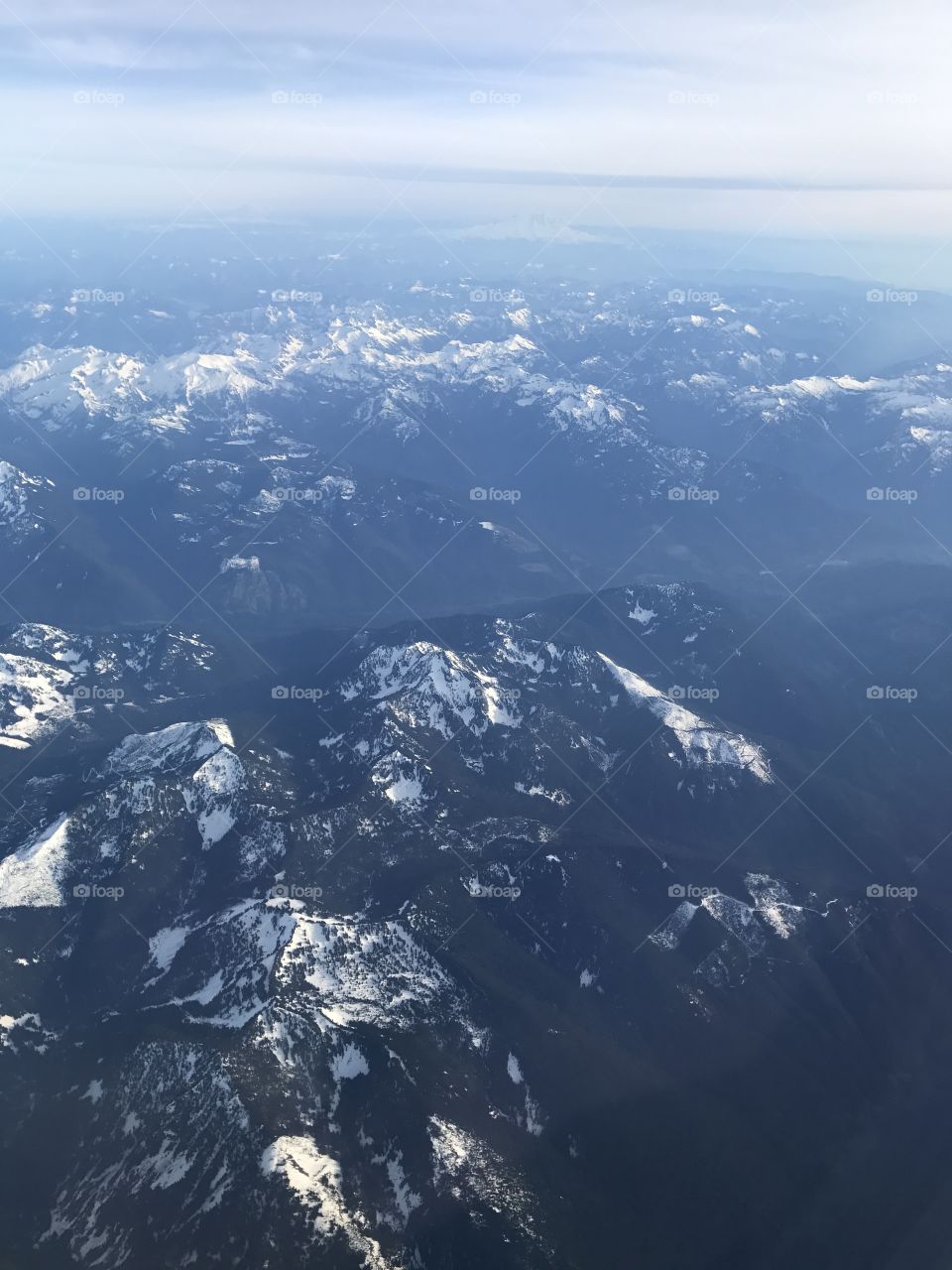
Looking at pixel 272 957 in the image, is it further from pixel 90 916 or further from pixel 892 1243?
pixel 892 1243

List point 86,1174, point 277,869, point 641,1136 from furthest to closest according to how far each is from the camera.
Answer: point 277,869
point 641,1136
point 86,1174

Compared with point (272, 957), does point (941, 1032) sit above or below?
below

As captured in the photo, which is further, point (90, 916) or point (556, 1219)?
point (90, 916)

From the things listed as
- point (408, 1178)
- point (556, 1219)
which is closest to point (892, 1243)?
point (556, 1219)

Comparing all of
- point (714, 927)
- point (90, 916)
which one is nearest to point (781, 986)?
point (714, 927)

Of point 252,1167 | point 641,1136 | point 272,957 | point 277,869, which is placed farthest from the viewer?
point 277,869

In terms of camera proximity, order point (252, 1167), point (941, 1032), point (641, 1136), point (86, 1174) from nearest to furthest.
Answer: point (252, 1167)
point (86, 1174)
point (641, 1136)
point (941, 1032)

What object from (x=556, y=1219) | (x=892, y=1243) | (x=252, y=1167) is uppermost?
(x=252, y=1167)

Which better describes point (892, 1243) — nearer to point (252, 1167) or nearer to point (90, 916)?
point (252, 1167)

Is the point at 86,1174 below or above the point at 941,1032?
above
